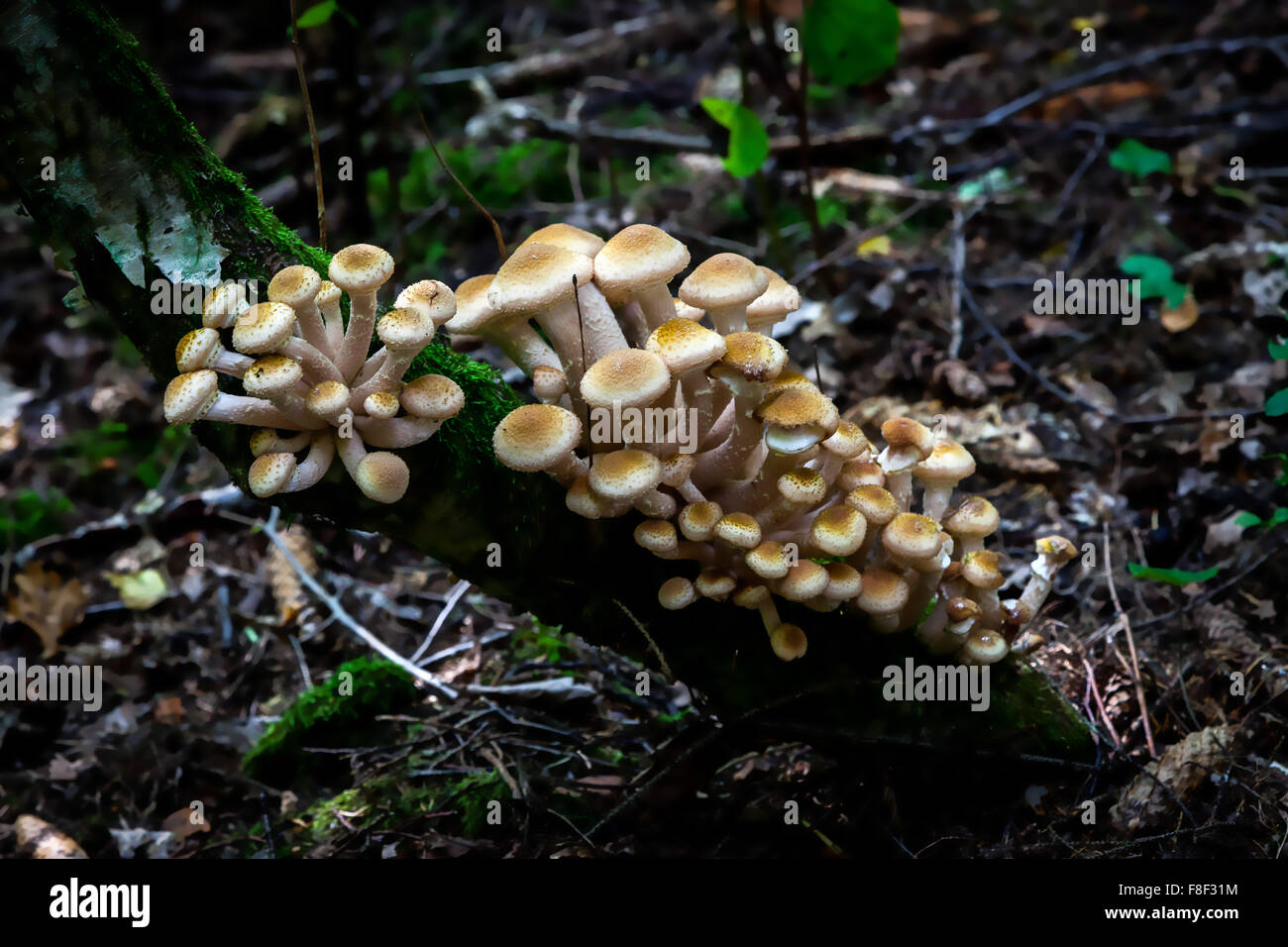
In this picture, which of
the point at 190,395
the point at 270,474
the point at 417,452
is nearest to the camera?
the point at 190,395

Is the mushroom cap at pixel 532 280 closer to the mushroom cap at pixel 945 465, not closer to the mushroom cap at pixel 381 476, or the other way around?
the mushroom cap at pixel 381 476

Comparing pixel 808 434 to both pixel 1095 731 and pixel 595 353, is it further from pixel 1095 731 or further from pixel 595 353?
pixel 1095 731

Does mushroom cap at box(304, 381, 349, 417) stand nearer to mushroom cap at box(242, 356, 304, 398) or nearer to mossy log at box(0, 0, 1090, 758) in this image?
mushroom cap at box(242, 356, 304, 398)

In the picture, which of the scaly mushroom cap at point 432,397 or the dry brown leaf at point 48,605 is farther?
the dry brown leaf at point 48,605

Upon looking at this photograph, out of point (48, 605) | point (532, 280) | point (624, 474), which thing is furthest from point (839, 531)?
point (48, 605)

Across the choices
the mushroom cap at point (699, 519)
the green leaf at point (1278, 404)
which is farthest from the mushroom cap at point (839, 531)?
the green leaf at point (1278, 404)

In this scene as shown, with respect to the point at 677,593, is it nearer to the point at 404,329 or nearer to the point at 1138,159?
the point at 404,329
